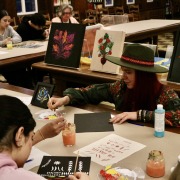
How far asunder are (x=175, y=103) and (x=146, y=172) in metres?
0.65

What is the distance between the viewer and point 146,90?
2.07 m

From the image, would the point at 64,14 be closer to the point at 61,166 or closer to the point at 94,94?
the point at 94,94

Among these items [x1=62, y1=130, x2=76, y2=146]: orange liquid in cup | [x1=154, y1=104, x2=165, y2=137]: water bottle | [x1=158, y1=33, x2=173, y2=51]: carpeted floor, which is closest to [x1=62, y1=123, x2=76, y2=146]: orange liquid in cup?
[x1=62, y1=130, x2=76, y2=146]: orange liquid in cup

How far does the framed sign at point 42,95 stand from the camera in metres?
2.33

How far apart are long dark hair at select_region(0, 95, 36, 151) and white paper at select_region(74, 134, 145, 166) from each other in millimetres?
571

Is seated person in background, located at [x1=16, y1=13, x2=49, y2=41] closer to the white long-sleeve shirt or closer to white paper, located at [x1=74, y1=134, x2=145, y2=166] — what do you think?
the white long-sleeve shirt

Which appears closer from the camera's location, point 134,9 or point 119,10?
point 119,10

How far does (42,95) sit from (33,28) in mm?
2995

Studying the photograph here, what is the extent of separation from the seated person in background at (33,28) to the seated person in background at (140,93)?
118 inches

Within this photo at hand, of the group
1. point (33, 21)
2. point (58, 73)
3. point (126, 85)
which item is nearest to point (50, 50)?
point (58, 73)

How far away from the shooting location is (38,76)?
15.5ft

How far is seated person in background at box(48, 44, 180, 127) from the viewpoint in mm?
1982

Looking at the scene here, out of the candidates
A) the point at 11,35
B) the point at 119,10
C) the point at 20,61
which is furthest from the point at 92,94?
the point at 119,10

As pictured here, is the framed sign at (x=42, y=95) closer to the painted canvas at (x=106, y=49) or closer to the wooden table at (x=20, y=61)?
the painted canvas at (x=106, y=49)
